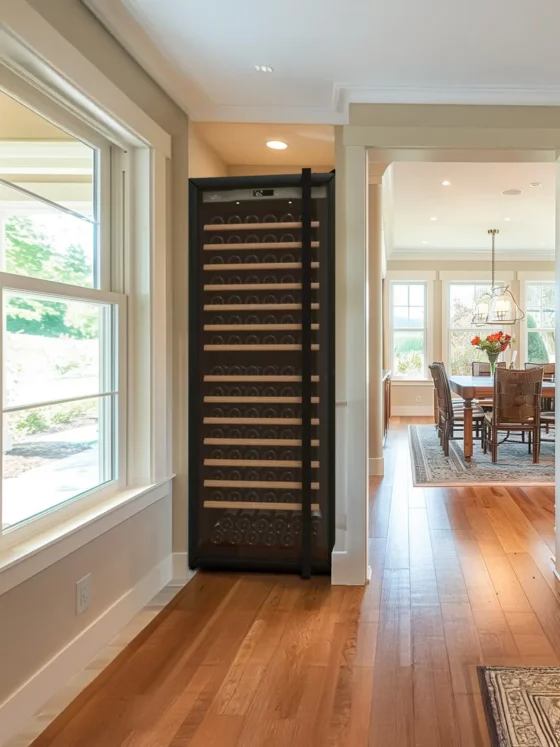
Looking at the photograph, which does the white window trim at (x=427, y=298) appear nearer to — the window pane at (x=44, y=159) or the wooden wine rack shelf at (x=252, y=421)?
the wooden wine rack shelf at (x=252, y=421)

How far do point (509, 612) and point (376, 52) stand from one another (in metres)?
2.60

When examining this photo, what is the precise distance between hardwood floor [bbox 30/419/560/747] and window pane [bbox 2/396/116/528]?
2.28ft

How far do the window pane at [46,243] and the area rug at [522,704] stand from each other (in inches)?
85.0

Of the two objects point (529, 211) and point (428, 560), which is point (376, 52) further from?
point (529, 211)

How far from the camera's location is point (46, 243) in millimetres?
1960

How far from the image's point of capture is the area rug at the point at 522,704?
1.62 meters

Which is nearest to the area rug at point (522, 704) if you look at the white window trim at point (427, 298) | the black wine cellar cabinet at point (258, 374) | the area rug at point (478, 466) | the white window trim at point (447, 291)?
the black wine cellar cabinet at point (258, 374)

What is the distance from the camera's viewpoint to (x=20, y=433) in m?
1.82

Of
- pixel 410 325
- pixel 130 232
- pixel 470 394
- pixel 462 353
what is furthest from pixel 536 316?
pixel 130 232

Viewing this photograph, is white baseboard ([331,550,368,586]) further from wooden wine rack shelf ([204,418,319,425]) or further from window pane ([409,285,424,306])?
window pane ([409,285,424,306])

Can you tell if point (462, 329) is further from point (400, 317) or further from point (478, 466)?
point (478, 466)

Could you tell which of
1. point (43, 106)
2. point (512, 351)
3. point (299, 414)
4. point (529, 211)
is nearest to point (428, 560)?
point (299, 414)

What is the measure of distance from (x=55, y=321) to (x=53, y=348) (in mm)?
103

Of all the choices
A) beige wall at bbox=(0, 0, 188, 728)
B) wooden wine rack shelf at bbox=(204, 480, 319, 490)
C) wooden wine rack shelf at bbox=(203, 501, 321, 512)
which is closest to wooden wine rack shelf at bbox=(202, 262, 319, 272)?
beige wall at bbox=(0, 0, 188, 728)
